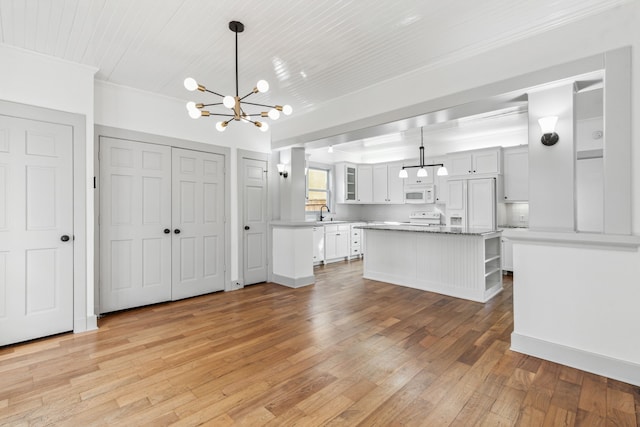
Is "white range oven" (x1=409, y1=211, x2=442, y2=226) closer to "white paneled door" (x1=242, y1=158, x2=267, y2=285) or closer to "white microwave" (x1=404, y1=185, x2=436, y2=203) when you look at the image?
"white microwave" (x1=404, y1=185, x2=436, y2=203)

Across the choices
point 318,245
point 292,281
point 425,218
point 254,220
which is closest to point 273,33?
point 254,220

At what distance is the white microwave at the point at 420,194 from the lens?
24.0 feet

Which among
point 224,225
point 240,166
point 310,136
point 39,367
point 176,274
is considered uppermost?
point 310,136

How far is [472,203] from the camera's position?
6.37 meters

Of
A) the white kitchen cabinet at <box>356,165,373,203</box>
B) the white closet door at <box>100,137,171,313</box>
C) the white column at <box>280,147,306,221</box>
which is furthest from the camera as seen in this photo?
the white kitchen cabinet at <box>356,165,373,203</box>

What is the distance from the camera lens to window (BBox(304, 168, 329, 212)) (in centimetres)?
785

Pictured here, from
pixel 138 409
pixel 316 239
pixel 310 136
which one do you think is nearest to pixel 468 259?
pixel 310 136

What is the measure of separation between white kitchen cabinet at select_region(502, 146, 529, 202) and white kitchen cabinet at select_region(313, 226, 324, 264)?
387cm

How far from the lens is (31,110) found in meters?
3.09

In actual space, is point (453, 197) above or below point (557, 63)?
below

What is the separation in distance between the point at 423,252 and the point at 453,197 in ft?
7.61

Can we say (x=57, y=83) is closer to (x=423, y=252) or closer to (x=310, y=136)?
(x=310, y=136)

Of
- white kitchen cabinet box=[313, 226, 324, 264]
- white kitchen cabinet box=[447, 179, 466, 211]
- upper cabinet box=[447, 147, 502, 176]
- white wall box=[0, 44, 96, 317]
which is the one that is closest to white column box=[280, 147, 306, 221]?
white kitchen cabinet box=[313, 226, 324, 264]

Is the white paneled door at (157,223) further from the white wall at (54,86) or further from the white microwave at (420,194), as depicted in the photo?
the white microwave at (420,194)
